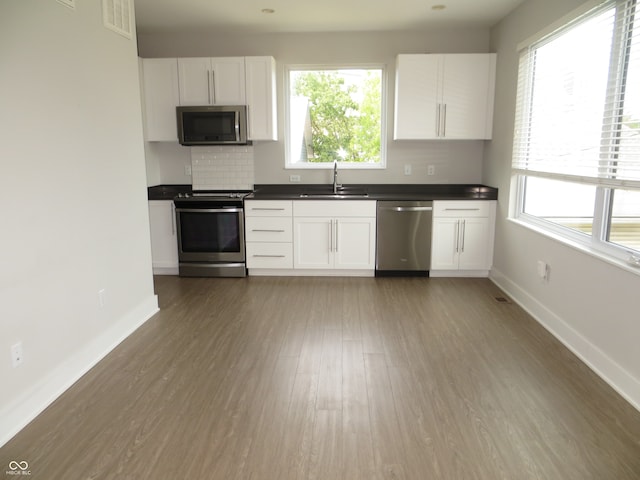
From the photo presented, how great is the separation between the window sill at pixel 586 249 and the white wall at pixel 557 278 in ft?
0.09

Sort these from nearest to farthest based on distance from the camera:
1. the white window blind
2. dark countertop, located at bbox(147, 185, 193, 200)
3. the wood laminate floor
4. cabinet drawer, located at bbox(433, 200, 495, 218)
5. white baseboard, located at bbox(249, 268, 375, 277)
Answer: the wood laminate floor → the white window blind → cabinet drawer, located at bbox(433, 200, 495, 218) → white baseboard, located at bbox(249, 268, 375, 277) → dark countertop, located at bbox(147, 185, 193, 200)

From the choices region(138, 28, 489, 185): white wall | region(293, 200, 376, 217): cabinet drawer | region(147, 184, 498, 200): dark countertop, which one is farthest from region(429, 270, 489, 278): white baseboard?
region(138, 28, 489, 185): white wall

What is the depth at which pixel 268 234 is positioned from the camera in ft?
16.1

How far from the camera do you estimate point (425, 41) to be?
16.6ft

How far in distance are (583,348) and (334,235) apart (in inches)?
99.9

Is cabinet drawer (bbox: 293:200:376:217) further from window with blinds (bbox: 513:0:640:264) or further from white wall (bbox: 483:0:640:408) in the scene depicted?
window with blinds (bbox: 513:0:640:264)

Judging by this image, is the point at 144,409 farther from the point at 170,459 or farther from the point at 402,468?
the point at 402,468

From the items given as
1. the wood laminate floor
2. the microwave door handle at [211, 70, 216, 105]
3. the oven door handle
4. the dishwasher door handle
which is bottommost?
the wood laminate floor

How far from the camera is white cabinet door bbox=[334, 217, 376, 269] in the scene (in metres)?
4.83

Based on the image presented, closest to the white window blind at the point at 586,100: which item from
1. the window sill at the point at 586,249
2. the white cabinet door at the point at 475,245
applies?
the window sill at the point at 586,249

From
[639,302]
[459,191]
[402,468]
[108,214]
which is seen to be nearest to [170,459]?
[402,468]

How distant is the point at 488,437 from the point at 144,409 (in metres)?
1.74

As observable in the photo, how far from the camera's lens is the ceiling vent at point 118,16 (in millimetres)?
3086

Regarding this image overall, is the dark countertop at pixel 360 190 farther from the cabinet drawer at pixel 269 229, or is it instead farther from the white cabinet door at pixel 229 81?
the white cabinet door at pixel 229 81
